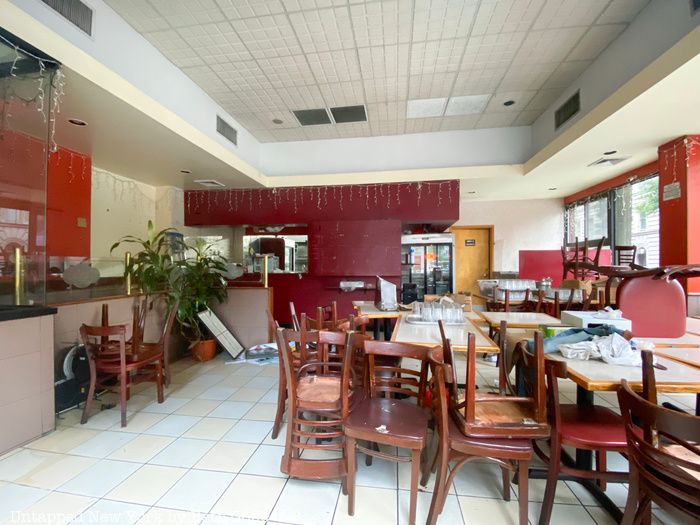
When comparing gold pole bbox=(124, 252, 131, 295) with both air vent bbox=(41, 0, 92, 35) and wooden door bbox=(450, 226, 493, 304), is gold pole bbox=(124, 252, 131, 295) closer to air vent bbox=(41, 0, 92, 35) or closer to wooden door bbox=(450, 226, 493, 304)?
air vent bbox=(41, 0, 92, 35)

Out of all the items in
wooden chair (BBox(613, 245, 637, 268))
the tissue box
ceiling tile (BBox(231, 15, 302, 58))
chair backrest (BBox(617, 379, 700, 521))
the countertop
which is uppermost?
ceiling tile (BBox(231, 15, 302, 58))

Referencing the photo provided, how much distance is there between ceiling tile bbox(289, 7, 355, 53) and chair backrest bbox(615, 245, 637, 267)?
17.2 feet

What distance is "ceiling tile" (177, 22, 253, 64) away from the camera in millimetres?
3082

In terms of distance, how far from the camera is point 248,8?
2.83m

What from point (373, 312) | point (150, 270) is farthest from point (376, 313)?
point (150, 270)

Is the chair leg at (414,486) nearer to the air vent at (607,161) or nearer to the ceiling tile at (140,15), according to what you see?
the ceiling tile at (140,15)

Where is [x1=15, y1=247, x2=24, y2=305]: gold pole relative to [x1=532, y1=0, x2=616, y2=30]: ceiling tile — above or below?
below

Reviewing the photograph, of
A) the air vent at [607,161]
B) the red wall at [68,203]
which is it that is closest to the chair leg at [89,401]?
the red wall at [68,203]

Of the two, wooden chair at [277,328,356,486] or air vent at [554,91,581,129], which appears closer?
wooden chair at [277,328,356,486]

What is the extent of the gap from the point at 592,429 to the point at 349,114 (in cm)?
471

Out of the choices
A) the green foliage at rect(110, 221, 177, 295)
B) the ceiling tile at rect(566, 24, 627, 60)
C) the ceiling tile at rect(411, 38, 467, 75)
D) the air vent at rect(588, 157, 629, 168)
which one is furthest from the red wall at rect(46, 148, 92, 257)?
the air vent at rect(588, 157, 629, 168)

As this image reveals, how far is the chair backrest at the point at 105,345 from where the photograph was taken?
257cm

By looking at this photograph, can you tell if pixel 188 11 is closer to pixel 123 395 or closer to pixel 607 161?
pixel 123 395

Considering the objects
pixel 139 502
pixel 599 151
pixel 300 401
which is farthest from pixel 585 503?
pixel 599 151
